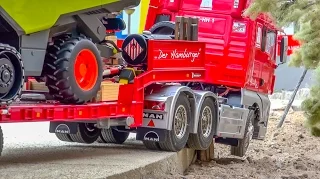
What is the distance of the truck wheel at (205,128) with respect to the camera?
11.6 metres

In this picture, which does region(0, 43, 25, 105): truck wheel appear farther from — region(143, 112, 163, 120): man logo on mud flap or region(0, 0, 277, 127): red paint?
region(143, 112, 163, 120): man logo on mud flap

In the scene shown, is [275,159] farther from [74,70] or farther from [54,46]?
[54,46]

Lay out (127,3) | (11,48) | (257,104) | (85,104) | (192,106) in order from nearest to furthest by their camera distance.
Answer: (11,48)
(85,104)
(127,3)
(192,106)
(257,104)

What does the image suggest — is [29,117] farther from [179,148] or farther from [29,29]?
[179,148]

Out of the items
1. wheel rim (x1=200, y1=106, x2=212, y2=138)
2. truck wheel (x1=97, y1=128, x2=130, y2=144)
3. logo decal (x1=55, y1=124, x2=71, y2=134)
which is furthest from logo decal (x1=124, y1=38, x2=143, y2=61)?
truck wheel (x1=97, y1=128, x2=130, y2=144)

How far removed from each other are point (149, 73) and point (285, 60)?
541cm

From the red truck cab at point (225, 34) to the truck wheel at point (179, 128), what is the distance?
2220 mm

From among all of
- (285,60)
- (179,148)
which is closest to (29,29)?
(179,148)

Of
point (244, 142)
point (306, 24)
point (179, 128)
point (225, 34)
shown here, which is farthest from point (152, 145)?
point (306, 24)

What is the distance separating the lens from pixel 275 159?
1322cm

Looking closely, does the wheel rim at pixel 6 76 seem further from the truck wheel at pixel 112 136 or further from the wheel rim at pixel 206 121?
the truck wheel at pixel 112 136

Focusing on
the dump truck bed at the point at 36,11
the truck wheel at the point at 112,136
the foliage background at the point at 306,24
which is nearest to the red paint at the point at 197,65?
the foliage background at the point at 306,24

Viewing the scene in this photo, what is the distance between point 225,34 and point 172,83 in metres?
2.48

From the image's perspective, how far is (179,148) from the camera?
10.9 meters
